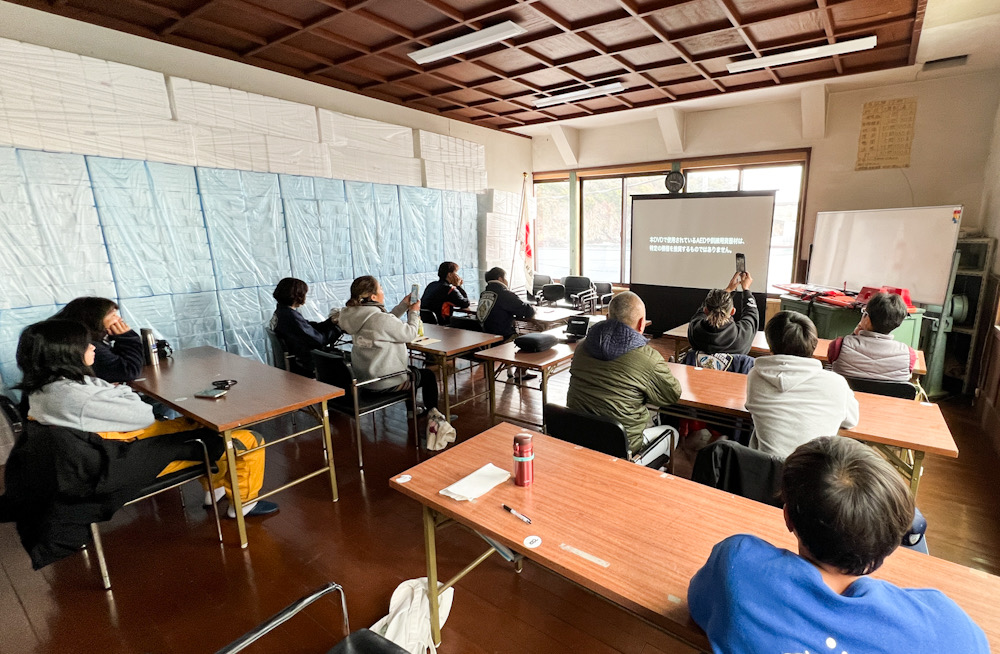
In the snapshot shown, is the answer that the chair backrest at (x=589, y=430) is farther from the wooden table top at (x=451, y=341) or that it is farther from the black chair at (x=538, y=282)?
the black chair at (x=538, y=282)

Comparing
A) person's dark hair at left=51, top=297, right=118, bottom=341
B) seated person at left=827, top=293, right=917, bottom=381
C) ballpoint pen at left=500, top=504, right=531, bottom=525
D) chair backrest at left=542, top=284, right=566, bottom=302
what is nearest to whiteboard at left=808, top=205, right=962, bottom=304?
seated person at left=827, top=293, right=917, bottom=381

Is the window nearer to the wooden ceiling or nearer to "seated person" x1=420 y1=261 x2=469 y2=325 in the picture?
the wooden ceiling

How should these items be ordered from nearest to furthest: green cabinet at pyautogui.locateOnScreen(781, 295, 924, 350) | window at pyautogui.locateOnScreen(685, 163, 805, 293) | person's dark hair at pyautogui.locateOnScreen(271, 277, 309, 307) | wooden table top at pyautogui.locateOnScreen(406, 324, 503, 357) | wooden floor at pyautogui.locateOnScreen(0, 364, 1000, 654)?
wooden floor at pyautogui.locateOnScreen(0, 364, 1000, 654) < wooden table top at pyautogui.locateOnScreen(406, 324, 503, 357) < person's dark hair at pyautogui.locateOnScreen(271, 277, 309, 307) < green cabinet at pyautogui.locateOnScreen(781, 295, 924, 350) < window at pyautogui.locateOnScreen(685, 163, 805, 293)

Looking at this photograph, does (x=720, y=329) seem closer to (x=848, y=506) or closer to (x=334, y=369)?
(x=848, y=506)

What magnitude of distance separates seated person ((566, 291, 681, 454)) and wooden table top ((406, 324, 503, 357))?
1.37 metres

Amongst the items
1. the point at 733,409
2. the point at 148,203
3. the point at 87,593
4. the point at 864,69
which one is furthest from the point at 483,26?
the point at 87,593

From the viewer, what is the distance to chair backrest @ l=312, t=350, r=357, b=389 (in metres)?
2.87

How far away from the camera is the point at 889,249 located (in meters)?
4.73

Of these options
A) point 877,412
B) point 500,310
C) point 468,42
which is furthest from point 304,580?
point 468,42

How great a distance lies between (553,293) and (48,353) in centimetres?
576

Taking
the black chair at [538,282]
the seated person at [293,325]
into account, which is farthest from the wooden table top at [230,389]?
the black chair at [538,282]

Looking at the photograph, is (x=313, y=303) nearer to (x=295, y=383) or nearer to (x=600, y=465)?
(x=295, y=383)

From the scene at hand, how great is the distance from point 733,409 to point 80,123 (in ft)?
15.4

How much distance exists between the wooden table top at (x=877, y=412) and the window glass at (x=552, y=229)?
592 cm
